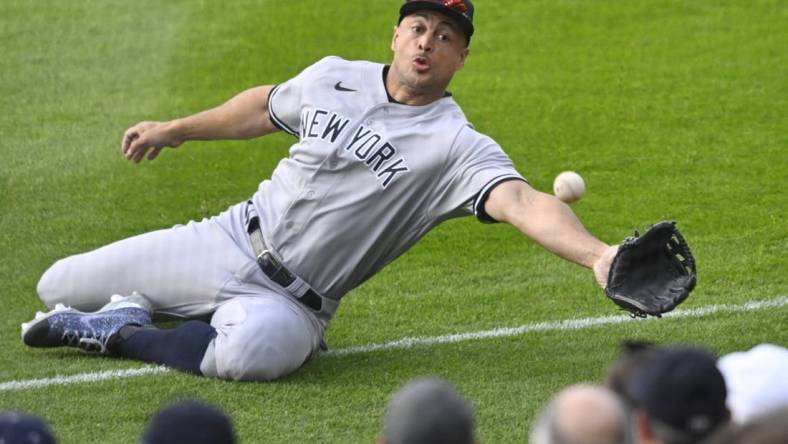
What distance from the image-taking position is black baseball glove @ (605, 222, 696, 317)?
5.41 meters

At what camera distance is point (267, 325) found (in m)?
6.18

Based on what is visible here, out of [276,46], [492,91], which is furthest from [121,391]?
[276,46]

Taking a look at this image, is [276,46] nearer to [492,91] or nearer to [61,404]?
[492,91]

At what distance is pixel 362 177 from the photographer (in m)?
6.40

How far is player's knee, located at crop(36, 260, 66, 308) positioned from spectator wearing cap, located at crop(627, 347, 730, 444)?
3.95 meters

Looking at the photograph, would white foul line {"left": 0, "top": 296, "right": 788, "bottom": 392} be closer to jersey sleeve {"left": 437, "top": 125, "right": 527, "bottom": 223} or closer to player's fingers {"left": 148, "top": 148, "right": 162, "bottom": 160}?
jersey sleeve {"left": 437, "top": 125, "right": 527, "bottom": 223}

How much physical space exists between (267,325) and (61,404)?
0.84 metres

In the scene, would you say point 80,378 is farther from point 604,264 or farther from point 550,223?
point 604,264

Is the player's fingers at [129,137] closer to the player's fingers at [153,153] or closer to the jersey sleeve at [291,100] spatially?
the player's fingers at [153,153]

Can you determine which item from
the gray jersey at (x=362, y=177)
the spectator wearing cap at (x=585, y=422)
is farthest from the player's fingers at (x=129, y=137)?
the spectator wearing cap at (x=585, y=422)

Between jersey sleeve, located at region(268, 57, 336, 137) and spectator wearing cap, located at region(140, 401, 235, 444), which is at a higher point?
spectator wearing cap, located at region(140, 401, 235, 444)

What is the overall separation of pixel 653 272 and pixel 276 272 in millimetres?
1709

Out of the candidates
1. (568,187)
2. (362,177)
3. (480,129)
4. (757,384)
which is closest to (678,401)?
(757,384)

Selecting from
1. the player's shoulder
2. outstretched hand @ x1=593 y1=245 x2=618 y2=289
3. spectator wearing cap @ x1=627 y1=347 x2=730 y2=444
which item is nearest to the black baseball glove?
outstretched hand @ x1=593 y1=245 x2=618 y2=289
